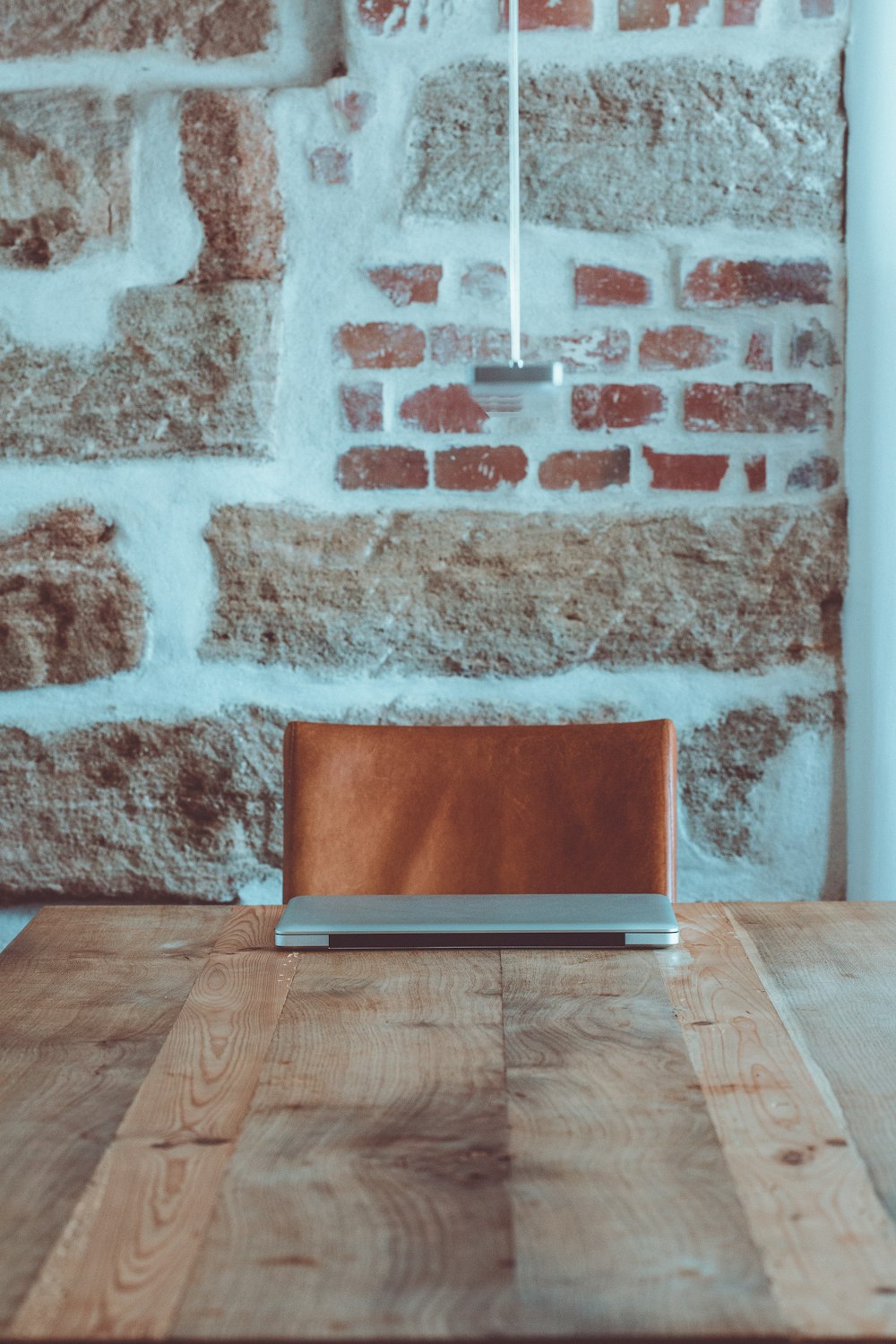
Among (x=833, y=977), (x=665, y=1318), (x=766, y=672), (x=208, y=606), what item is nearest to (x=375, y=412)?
(x=208, y=606)

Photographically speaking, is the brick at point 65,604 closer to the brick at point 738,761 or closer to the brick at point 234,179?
the brick at point 234,179

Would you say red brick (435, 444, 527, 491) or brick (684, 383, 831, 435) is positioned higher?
brick (684, 383, 831, 435)

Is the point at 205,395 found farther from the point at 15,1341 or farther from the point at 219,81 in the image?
the point at 15,1341

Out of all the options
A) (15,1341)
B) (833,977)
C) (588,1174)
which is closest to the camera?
(15,1341)

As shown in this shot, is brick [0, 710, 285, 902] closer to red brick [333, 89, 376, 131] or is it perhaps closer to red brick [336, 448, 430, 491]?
red brick [336, 448, 430, 491]

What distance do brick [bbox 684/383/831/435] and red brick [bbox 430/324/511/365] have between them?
11.6 inches

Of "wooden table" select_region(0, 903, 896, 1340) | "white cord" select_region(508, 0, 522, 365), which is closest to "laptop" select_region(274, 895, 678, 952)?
"wooden table" select_region(0, 903, 896, 1340)

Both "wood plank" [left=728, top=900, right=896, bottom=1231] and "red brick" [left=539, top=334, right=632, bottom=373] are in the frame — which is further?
"red brick" [left=539, top=334, right=632, bottom=373]

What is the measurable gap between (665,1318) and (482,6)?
72.7 inches

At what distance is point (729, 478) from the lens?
2.01 meters

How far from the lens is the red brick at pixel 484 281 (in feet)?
6.54

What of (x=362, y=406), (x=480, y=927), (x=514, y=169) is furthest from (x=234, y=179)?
(x=480, y=927)

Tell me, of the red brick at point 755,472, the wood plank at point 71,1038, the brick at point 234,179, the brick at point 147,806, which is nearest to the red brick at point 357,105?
the brick at point 234,179

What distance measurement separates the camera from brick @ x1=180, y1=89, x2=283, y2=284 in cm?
199
